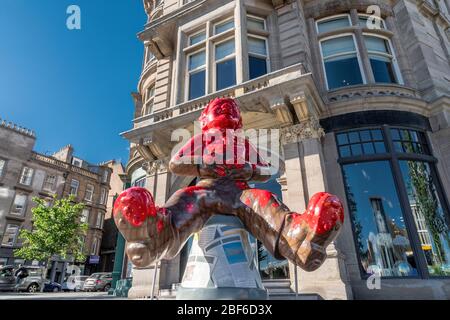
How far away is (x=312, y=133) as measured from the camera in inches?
276

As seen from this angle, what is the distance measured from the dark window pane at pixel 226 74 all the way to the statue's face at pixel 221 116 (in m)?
6.70

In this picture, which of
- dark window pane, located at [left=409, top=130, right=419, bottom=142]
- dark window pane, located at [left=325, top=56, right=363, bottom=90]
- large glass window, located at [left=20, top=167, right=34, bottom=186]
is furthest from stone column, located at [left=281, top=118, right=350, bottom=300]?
large glass window, located at [left=20, top=167, right=34, bottom=186]

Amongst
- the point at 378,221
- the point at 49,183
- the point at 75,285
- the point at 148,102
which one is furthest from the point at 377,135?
the point at 49,183

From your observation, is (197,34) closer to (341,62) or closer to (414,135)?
(341,62)

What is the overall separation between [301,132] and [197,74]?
4.49m

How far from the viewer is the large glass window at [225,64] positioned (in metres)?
8.99

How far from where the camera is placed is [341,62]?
882 cm

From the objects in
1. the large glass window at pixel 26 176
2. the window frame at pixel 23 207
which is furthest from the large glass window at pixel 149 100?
the large glass window at pixel 26 176

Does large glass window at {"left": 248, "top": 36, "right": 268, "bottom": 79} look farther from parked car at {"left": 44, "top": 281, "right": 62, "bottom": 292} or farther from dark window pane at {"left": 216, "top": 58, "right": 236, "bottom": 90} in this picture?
parked car at {"left": 44, "top": 281, "right": 62, "bottom": 292}

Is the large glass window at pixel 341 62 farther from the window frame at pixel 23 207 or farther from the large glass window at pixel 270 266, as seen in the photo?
the window frame at pixel 23 207

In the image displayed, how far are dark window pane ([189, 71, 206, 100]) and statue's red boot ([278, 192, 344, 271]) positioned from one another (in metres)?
8.24

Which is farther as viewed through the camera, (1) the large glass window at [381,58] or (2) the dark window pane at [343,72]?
(1) the large glass window at [381,58]

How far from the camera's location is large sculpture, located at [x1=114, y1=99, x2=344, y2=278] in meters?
1.46
